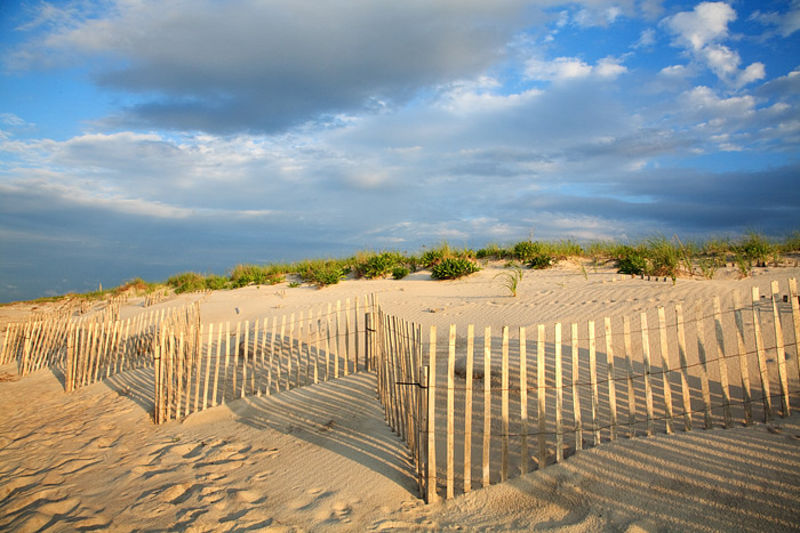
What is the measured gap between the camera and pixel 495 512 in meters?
3.50

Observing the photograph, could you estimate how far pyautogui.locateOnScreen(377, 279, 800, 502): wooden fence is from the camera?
3838 millimetres

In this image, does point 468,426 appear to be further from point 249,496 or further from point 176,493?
point 176,493

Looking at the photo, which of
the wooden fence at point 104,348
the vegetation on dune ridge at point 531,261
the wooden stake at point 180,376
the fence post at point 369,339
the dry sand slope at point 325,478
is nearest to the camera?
the dry sand slope at point 325,478

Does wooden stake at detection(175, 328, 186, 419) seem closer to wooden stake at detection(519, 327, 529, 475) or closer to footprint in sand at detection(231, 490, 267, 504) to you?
footprint in sand at detection(231, 490, 267, 504)

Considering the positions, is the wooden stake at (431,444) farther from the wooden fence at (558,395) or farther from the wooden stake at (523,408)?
Result: the wooden stake at (523,408)

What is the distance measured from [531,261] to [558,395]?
11.7m

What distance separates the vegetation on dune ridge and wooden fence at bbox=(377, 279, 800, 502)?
221 inches

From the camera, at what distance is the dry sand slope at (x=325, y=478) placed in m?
3.32

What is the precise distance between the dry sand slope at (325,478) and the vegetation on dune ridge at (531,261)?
25.7 feet

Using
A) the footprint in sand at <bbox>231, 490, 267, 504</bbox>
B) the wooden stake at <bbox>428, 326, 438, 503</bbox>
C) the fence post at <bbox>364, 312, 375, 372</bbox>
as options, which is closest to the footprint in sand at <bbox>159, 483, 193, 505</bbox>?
the footprint in sand at <bbox>231, 490, 267, 504</bbox>

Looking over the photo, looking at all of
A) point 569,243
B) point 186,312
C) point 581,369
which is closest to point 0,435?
point 186,312

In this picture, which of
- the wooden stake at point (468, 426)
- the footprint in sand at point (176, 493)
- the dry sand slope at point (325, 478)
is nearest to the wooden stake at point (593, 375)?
the dry sand slope at point (325, 478)

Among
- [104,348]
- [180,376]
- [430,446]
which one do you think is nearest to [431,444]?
[430,446]

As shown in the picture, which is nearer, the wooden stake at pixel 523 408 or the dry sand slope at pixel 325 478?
the dry sand slope at pixel 325 478
